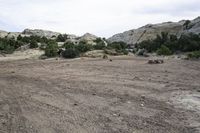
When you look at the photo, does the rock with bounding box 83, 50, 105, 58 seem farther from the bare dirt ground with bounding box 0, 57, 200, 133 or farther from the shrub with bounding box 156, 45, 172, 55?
the bare dirt ground with bounding box 0, 57, 200, 133

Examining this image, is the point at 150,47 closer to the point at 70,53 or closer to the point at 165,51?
the point at 165,51

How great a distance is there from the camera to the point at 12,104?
1180cm

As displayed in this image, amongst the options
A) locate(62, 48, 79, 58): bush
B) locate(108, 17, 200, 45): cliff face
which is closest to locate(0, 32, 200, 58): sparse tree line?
locate(62, 48, 79, 58): bush

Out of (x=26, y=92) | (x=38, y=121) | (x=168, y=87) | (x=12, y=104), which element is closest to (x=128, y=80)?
(x=168, y=87)

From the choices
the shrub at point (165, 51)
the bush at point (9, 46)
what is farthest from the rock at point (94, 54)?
the bush at point (9, 46)

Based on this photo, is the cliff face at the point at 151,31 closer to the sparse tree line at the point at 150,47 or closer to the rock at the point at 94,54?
the sparse tree line at the point at 150,47

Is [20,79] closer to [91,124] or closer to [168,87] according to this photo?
[168,87]

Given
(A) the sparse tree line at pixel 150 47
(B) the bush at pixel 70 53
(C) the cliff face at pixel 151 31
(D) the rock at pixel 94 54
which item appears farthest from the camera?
(C) the cliff face at pixel 151 31

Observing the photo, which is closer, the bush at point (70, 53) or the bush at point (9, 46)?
the bush at point (70, 53)

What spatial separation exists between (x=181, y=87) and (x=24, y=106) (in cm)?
576

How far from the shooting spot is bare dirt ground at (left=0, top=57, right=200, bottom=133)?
9.21 metres

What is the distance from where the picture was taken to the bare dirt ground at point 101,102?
921 cm

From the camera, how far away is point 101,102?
39.1ft

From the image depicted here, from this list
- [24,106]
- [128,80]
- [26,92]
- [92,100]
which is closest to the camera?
[24,106]
